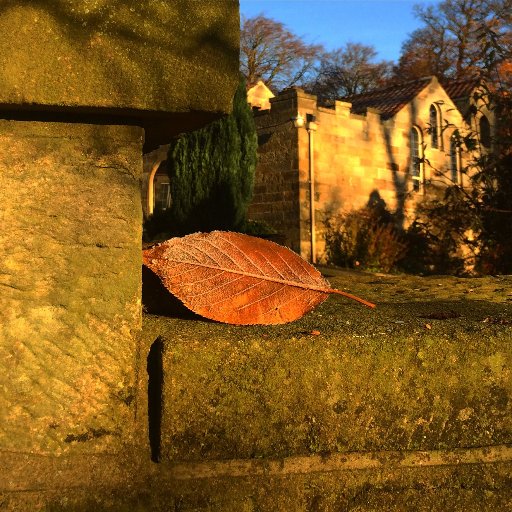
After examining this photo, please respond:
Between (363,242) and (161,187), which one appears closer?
(363,242)

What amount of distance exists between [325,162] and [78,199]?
47.4 ft

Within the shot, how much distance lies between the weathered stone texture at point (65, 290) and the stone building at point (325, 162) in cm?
1301

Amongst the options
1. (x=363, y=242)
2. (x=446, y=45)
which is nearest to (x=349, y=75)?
(x=446, y=45)

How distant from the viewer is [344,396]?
44.1 inches

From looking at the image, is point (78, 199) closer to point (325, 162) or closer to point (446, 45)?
point (325, 162)

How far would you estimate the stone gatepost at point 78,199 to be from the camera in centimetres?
105

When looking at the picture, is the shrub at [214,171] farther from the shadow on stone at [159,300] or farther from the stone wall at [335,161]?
the shadow on stone at [159,300]

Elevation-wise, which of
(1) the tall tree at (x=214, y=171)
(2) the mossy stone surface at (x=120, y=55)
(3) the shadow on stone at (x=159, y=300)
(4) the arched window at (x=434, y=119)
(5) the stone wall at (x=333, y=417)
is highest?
(4) the arched window at (x=434, y=119)

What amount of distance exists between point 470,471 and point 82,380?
2.35 ft

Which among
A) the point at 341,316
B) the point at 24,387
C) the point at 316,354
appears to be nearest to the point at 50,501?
the point at 24,387

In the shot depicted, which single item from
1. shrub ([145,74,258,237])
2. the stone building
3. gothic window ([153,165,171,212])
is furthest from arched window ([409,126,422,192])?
gothic window ([153,165,171,212])

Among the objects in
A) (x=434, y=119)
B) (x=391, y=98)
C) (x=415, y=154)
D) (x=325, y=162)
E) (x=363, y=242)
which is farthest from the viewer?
(x=434, y=119)

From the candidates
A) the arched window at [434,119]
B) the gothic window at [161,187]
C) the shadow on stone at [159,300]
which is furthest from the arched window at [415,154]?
the shadow on stone at [159,300]

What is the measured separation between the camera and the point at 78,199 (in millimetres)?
1111
